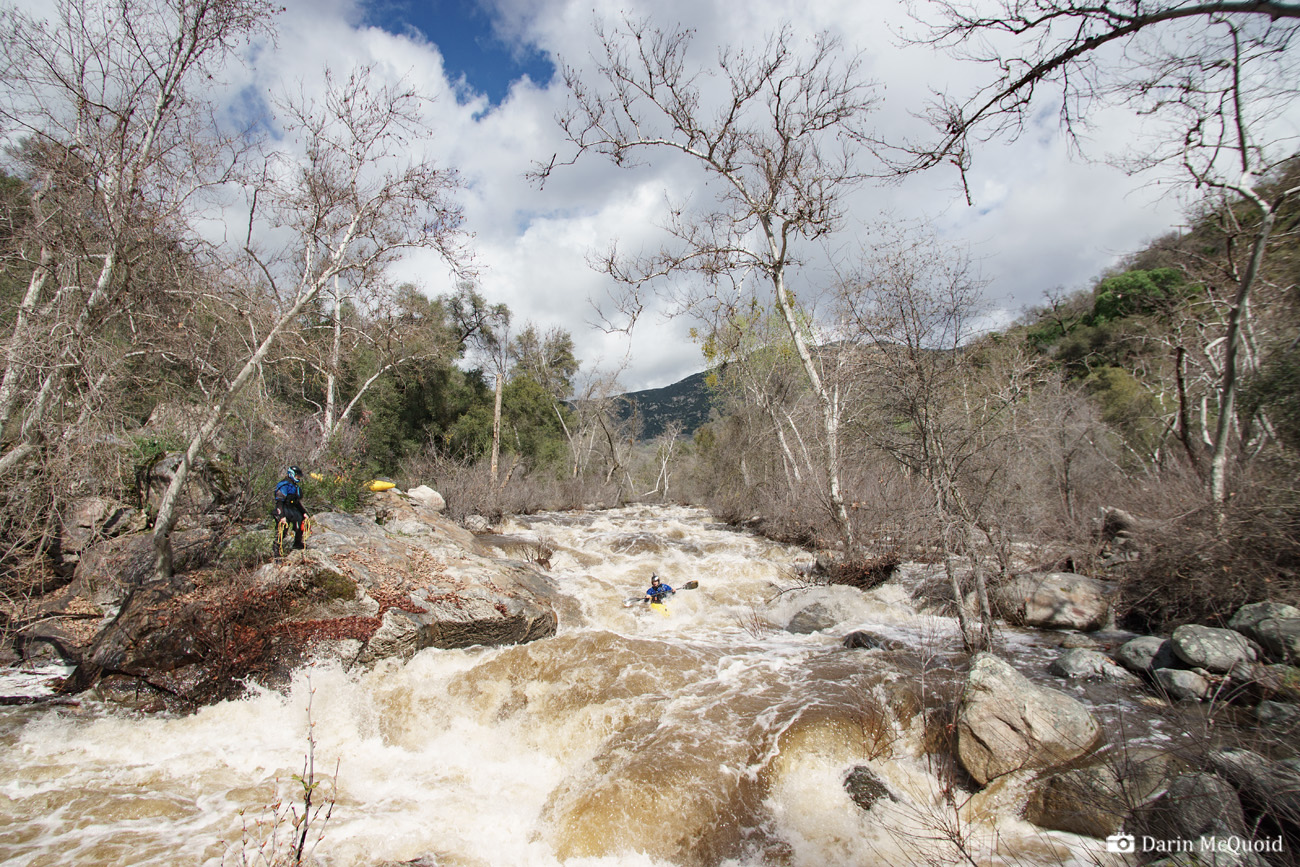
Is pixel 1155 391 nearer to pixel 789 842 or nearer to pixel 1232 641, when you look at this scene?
pixel 1232 641

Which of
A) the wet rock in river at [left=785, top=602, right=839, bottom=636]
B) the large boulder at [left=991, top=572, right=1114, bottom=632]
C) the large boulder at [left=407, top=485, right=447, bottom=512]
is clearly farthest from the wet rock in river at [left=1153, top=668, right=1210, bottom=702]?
the large boulder at [left=407, top=485, right=447, bottom=512]

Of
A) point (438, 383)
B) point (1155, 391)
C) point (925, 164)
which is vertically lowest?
point (1155, 391)

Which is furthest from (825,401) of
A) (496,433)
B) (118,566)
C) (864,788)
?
(496,433)

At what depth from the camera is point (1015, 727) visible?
407 cm

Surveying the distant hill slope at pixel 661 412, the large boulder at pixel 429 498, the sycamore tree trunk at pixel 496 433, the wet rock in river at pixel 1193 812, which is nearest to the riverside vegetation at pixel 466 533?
the wet rock in river at pixel 1193 812

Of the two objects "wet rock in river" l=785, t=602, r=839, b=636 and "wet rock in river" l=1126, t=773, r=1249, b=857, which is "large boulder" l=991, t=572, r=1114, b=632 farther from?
"wet rock in river" l=1126, t=773, r=1249, b=857

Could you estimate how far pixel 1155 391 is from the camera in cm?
1822

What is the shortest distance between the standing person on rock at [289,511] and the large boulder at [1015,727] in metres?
8.12

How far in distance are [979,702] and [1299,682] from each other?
2.49 metres

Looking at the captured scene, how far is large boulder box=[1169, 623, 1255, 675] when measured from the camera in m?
5.01

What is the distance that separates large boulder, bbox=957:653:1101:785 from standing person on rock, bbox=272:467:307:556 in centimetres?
812

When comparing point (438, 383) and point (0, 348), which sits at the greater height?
point (438, 383)

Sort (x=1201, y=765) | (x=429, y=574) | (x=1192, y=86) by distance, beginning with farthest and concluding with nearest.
→ (x=429, y=574) → (x=1192, y=86) → (x=1201, y=765)

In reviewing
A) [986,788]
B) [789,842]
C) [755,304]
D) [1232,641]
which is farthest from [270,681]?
[755,304]
